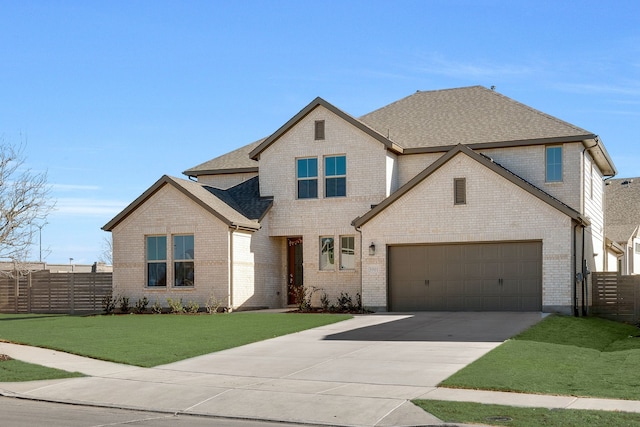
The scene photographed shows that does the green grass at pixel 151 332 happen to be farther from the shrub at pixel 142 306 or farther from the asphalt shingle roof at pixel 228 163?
the asphalt shingle roof at pixel 228 163

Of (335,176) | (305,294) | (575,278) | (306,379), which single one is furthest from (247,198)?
(306,379)

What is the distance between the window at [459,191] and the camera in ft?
89.5

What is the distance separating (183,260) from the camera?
30.1 meters

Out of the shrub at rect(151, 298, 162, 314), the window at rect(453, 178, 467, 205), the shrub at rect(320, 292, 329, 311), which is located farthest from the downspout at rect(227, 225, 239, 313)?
the window at rect(453, 178, 467, 205)

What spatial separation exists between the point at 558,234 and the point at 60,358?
16212mm

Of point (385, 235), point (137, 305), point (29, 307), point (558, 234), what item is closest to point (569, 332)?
point (558, 234)

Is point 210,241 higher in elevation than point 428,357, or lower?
higher

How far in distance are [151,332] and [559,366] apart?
37.9 ft

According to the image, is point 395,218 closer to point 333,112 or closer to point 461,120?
point 333,112

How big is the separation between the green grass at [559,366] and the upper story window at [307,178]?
1233 centimetres

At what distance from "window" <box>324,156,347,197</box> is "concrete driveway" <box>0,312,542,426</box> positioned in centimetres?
1070

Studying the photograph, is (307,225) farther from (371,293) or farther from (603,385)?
(603,385)

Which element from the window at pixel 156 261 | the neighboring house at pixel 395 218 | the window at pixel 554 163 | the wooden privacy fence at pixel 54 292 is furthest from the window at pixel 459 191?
the wooden privacy fence at pixel 54 292

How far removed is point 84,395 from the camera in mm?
13281
